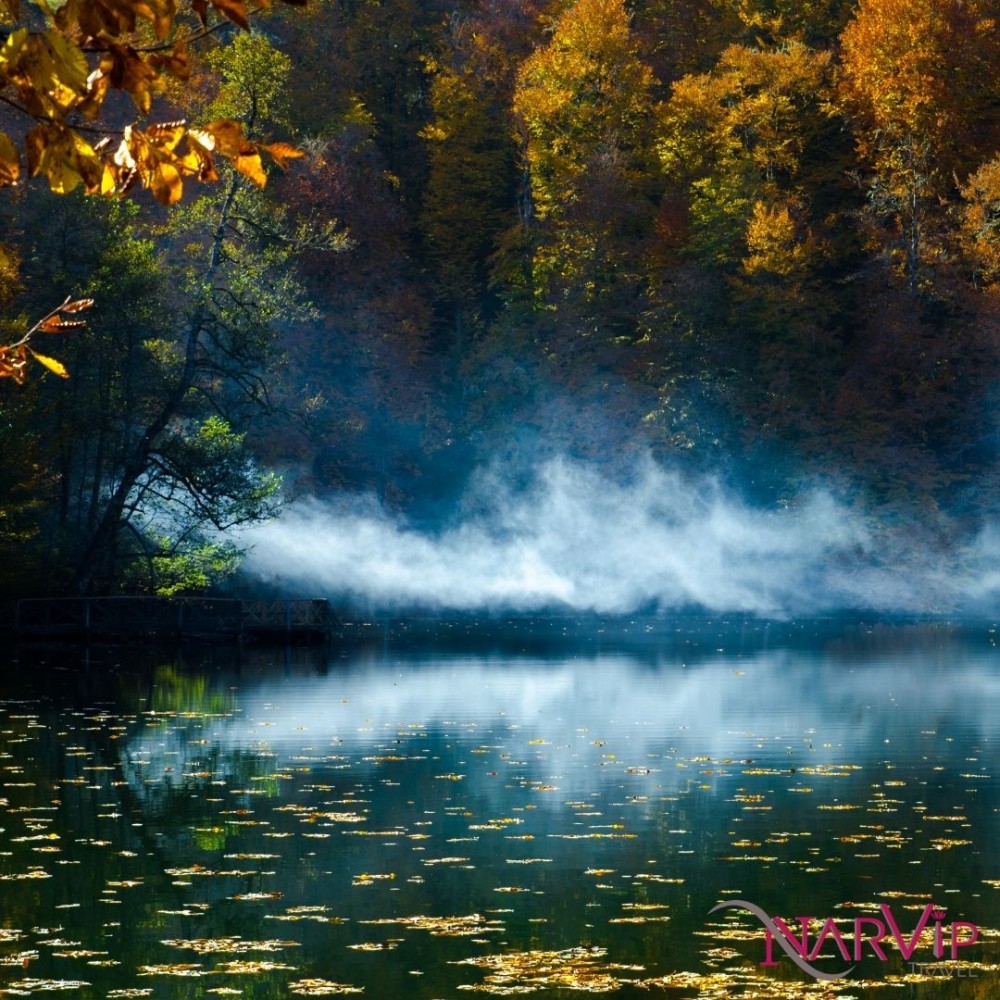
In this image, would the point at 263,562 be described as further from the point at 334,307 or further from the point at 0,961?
the point at 0,961

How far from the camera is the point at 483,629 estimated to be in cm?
4938

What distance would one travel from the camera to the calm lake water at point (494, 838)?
9789 mm

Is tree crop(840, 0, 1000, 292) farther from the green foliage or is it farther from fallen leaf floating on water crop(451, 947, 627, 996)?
fallen leaf floating on water crop(451, 947, 627, 996)

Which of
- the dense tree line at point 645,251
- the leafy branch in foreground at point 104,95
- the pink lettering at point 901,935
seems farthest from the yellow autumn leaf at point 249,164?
the dense tree line at point 645,251

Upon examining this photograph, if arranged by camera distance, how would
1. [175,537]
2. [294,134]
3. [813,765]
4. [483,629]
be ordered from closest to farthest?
[813,765]
[175,537]
[483,629]
[294,134]

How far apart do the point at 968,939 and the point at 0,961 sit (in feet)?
17.9

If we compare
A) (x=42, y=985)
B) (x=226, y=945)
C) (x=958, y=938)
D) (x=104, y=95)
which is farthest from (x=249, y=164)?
(x=958, y=938)

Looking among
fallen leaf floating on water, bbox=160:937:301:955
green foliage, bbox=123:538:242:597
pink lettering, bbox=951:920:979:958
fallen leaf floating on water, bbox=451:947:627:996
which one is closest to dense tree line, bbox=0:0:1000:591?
green foliage, bbox=123:538:242:597

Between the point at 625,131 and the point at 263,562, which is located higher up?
the point at 625,131

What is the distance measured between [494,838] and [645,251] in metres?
48.9

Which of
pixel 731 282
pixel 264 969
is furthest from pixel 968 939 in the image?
pixel 731 282

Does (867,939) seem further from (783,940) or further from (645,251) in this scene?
(645,251)

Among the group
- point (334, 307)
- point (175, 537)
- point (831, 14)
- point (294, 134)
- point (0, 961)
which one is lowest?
point (0, 961)
